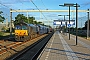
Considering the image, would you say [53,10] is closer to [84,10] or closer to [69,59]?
[84,10]

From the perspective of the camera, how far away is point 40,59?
1436 cm

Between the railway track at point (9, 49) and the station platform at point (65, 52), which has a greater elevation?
the station platform at point (65, 52)

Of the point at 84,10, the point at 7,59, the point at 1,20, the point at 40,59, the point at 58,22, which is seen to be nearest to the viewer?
the point at 40,59

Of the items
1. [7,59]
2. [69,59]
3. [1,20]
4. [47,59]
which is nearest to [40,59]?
[47,59]

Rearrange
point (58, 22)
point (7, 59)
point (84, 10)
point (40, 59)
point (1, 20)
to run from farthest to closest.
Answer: point (58, 22) < point (1, 20) < point (84, 10) < point (7, 59) < point (40, 59)

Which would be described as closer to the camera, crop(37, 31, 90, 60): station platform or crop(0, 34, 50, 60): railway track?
crop(37, 31, 90, 60): station platform

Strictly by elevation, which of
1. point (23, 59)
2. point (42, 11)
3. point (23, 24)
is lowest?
point (23, 59)

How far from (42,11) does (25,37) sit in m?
30.4

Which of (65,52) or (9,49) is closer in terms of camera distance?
(65,52)

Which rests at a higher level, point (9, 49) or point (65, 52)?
point (65, 52)

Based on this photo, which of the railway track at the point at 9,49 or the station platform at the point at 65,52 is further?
the railway track at the point at 9,49

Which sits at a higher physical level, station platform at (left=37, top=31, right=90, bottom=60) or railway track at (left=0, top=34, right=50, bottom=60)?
station platform at (left=37, top=31, right=90, bottom=60)

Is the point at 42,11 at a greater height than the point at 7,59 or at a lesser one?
greater

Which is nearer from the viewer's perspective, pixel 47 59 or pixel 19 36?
pixel 47 59
